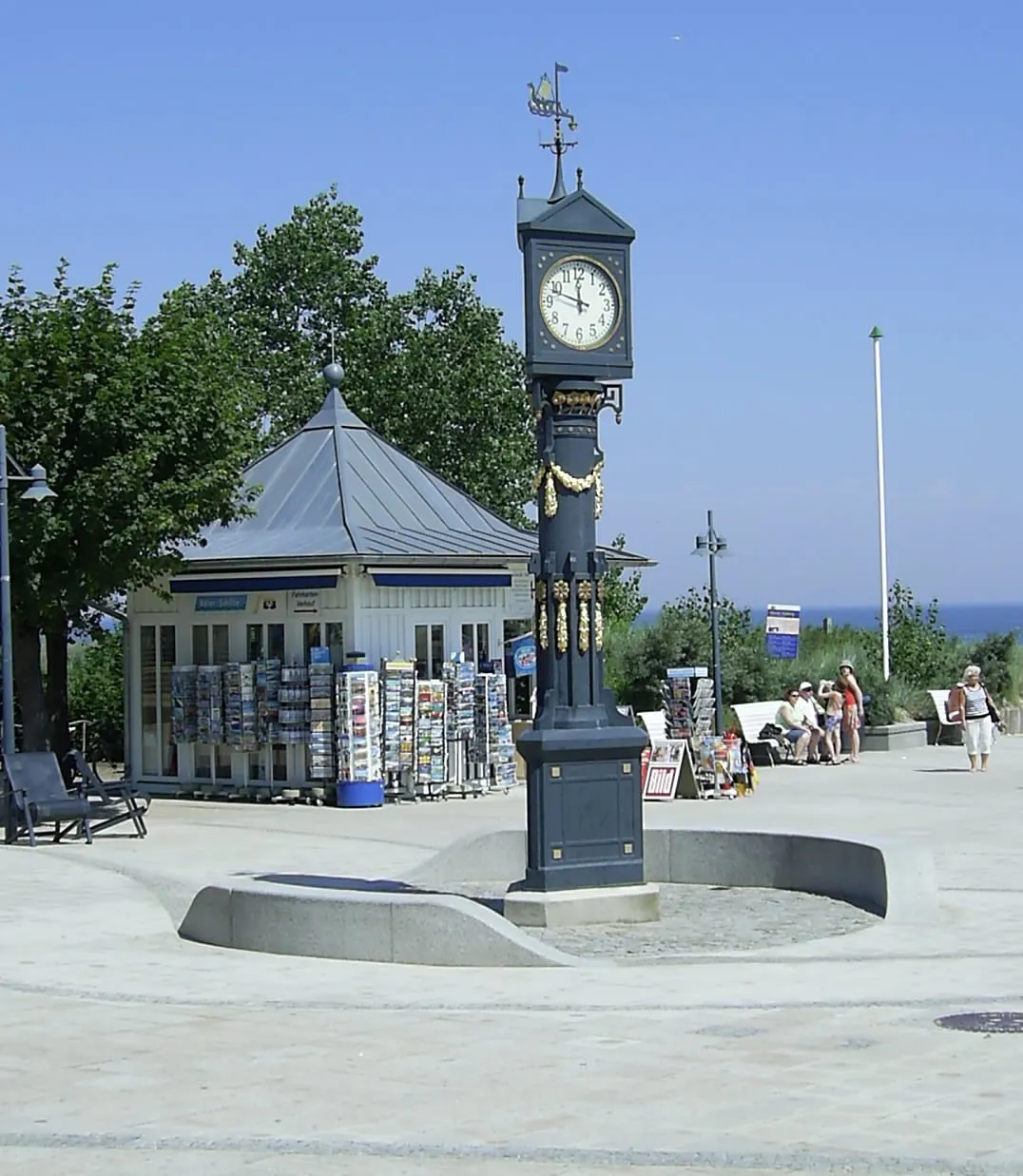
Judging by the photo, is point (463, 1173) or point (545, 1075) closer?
point (463, 1173)

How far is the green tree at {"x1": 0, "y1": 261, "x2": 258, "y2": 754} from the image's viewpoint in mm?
23453

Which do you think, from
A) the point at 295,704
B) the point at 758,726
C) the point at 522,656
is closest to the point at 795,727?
the point at 758,726

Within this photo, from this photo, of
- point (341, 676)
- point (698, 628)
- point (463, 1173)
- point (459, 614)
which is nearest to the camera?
point (463, 1173)

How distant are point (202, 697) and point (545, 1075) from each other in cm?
1811

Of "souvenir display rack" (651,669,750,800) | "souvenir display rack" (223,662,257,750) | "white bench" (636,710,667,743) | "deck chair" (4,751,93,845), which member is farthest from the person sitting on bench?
"deck chair" (4,751,93,845)

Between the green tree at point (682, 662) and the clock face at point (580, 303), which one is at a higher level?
the clock face at point (580, 303)

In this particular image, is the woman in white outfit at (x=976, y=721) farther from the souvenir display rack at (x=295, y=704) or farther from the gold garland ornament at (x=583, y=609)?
the gold garland ornament at (x=583, y=609)

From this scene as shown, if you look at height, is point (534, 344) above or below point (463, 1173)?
above

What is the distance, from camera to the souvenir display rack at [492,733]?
26328 mm

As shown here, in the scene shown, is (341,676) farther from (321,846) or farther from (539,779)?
(539,779)

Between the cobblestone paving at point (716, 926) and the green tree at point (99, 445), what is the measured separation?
32.1 feet

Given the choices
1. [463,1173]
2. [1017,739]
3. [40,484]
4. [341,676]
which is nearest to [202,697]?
[341,676]

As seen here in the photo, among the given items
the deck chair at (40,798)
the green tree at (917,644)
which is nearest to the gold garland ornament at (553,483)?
the deck chair at (40,798)

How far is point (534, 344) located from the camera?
525 inches
